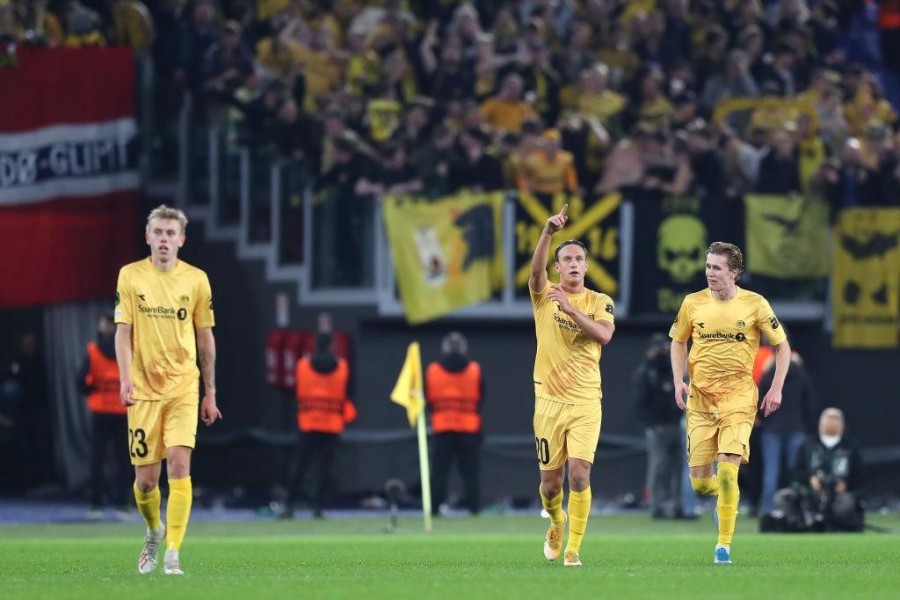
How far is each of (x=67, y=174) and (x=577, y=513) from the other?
→ 13.7 m

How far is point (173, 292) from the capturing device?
41.7 ft

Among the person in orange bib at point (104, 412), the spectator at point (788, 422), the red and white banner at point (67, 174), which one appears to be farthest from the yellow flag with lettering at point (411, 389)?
the red and white banner at point (67, 174)

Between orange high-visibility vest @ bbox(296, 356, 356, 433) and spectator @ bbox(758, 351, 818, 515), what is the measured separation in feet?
16.1

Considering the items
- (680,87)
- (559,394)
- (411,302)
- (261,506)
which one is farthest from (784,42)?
(559,394)

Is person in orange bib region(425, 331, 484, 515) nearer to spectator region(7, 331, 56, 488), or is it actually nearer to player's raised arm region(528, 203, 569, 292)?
spectator region(7, 331, 56, 488)

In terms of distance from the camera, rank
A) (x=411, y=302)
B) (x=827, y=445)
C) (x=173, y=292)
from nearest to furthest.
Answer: (x=173, y=292) → (x=827, y=445) → (x=411, y=302)

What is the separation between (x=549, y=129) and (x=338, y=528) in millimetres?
6266

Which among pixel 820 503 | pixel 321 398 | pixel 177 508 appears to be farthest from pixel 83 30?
pixel 177 508

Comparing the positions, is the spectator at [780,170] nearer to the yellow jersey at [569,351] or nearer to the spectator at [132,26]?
the spectator at [132,26]

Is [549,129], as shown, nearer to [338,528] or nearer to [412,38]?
[412,38]

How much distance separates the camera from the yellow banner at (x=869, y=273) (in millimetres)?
24375

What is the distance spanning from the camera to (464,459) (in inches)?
930

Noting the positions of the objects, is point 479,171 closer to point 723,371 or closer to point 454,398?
point 454,398

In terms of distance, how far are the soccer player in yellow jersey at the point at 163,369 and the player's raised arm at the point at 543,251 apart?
2169mm
